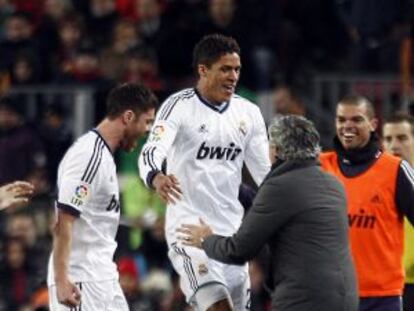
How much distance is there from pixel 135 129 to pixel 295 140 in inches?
58.7

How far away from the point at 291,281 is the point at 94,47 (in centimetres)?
850

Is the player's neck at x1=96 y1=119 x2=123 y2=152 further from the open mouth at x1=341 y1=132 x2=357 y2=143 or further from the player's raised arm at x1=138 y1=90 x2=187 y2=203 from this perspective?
the open mouth at x1=341 y1=132 x2=357 y2=143

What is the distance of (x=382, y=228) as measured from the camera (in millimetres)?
11414

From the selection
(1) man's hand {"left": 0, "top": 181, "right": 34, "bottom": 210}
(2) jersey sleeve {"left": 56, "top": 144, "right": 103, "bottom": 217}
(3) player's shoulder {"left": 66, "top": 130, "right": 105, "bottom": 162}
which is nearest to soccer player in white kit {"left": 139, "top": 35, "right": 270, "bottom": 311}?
(3) player's shoulder {"left": 66, "top": 130, "right": 105, "bottom": 162}

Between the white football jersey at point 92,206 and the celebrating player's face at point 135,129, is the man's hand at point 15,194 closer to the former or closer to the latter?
the white football jersey at point 92,206

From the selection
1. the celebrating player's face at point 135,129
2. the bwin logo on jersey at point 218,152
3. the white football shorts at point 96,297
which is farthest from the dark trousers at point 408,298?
the celebrating player's face at point 135,129

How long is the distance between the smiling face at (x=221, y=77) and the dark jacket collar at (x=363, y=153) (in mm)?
849

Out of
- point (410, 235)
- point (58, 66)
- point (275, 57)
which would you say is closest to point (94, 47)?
point (58, 66)

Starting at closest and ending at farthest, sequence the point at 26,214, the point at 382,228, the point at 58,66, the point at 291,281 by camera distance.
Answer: the point at 291,281, the point at 382,228, the point at 26,214, the point at 58,66

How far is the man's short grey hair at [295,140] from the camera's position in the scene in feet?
33.9

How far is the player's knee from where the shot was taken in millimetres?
11609

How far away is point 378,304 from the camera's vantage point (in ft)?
37.6

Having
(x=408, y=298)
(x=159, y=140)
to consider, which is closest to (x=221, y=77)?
(x=159, y=140)

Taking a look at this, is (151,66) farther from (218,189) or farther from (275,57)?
(218,189)
